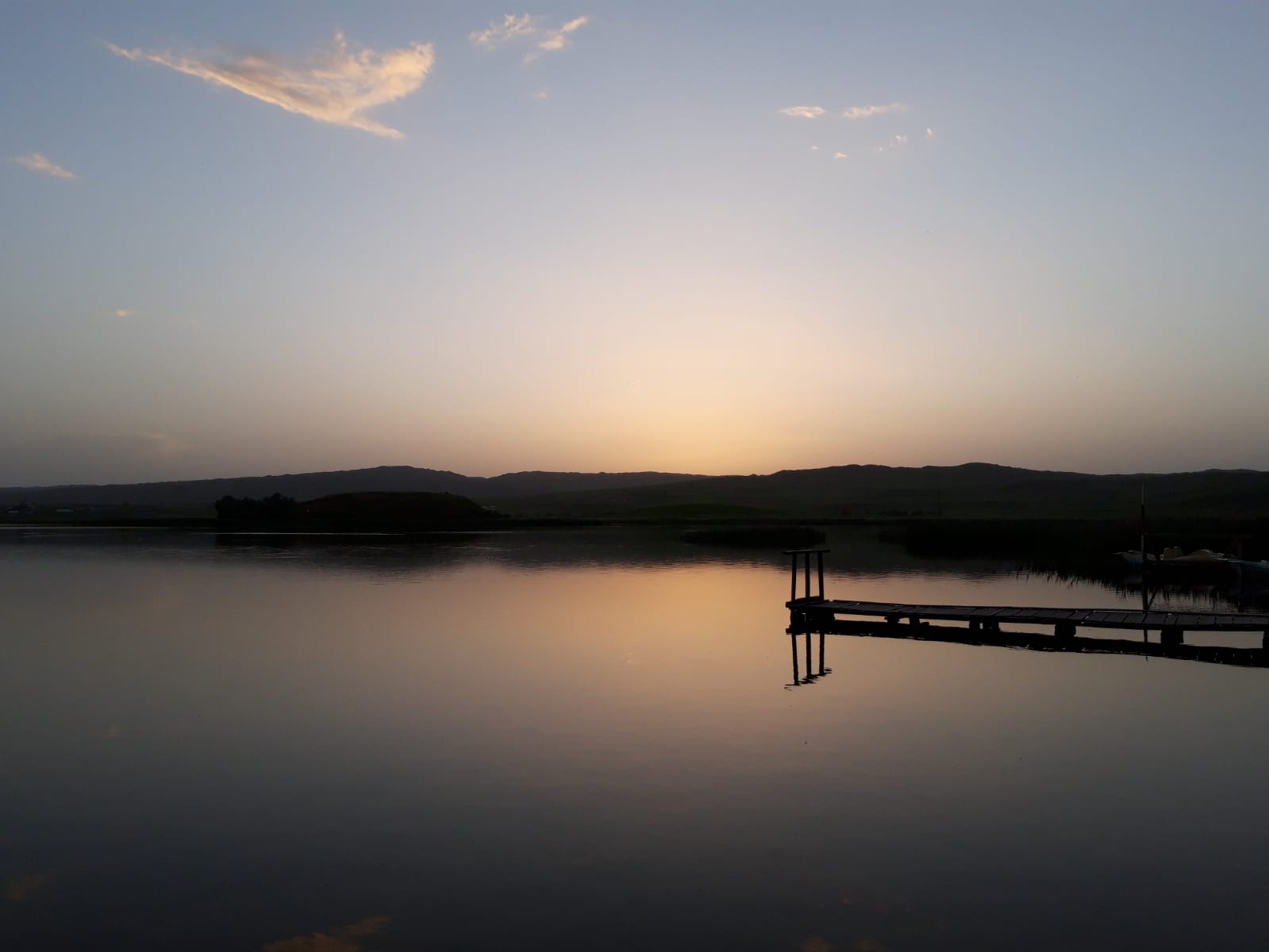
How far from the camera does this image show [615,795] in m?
11.9

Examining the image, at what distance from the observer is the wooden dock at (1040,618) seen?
2239 cm

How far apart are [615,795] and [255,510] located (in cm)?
9935

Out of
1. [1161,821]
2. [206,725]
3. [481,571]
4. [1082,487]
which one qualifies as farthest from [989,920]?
[1082,487]

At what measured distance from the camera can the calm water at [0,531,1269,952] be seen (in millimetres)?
8562

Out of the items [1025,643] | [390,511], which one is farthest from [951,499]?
[1025,643]

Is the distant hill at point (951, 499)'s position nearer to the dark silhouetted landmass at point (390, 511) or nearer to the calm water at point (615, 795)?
the dark silhouetted landmass at point (390, 511)

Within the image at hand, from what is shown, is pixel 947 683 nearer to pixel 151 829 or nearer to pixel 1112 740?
pixel 1112 740

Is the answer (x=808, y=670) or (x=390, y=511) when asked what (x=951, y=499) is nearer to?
(x=390, y=511)

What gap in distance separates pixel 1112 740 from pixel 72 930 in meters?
13.4

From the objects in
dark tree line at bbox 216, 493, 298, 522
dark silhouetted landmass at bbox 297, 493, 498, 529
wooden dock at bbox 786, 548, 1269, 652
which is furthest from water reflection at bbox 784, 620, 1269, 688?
dark tree line at bbox 216, 493, 298, 522

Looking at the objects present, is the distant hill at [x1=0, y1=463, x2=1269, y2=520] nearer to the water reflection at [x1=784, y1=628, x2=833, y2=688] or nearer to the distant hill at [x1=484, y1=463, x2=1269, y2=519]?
the distant hill at [x1=484, y1=463, x2=1269, y2=519]

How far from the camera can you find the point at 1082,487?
16150 centimetres

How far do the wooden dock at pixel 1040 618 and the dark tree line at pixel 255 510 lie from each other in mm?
85843

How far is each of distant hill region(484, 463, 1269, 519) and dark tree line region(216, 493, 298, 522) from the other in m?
43.9
